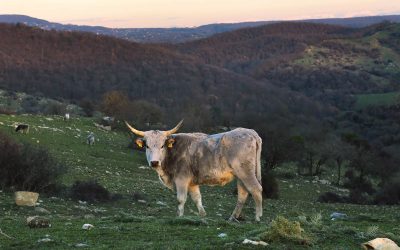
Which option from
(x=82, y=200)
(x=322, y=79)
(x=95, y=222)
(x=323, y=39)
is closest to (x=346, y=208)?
(x=82, y=200)

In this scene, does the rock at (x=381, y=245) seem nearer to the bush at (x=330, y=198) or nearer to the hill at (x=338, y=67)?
the bush at (x=330, y=198)

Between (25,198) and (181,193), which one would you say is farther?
(25,198)

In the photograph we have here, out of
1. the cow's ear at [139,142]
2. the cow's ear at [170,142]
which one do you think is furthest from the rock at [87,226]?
the cow's ear at [170,142]

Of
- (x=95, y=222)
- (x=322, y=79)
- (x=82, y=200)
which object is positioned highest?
(x=95, y=222)

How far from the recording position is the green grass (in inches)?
4423

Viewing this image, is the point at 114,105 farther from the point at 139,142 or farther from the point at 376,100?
the point at 376,100

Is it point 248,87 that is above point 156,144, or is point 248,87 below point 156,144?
below

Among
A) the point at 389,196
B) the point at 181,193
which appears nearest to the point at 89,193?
the point at 181,193

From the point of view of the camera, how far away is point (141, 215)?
16.7m

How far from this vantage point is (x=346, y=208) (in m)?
24.5

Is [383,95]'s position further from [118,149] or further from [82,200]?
[82,200]

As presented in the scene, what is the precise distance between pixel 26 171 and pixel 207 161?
9.18m

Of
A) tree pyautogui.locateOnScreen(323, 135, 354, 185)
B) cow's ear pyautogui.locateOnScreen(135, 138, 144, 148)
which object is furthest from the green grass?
cow's ear pyautogui.locateOnScreen(135, 138, 144, 148)

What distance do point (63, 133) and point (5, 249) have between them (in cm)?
3103
